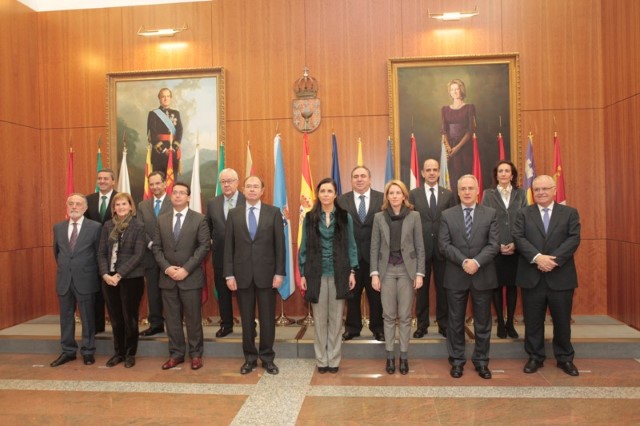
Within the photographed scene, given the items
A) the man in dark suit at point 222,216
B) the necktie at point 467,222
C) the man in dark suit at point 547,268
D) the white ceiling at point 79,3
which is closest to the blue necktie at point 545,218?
the man in dark suit at point 547,268

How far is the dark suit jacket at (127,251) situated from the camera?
4305 mm

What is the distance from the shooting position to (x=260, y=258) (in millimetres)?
4082

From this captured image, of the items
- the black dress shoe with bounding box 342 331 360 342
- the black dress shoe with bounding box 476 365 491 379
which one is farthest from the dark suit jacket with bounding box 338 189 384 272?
the black dress shoe with bounding box 476 365 491 379

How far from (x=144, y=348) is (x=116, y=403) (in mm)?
1187

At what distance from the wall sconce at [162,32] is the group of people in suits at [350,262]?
2.42 metres

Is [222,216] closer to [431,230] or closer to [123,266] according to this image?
[123,266]

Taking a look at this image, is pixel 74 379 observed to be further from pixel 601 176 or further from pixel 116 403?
pixel 601 176

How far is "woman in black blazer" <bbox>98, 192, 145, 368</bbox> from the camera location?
4320 mm

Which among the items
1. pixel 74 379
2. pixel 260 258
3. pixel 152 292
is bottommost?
pixel 74 379

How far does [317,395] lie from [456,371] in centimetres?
115

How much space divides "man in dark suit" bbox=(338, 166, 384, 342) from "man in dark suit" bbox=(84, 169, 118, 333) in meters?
2.31

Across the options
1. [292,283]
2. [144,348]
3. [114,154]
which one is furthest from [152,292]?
[114,154]

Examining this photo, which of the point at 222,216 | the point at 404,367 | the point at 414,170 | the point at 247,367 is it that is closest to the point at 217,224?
the point at 222,216

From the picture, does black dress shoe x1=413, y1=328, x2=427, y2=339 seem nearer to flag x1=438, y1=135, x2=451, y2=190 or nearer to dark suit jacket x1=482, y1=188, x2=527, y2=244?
dark suit jacket x1=482, y1=188, x2=527, y2=244
